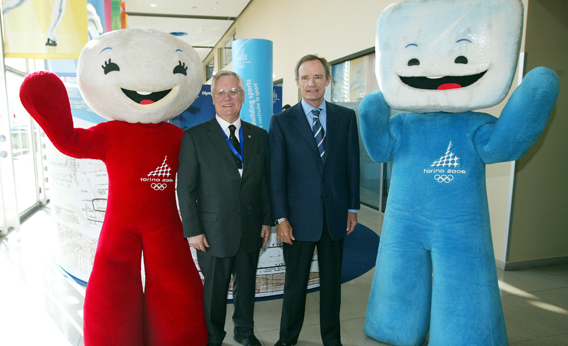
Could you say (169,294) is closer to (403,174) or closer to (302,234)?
(302,234)

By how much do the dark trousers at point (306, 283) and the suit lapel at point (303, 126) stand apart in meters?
0.44

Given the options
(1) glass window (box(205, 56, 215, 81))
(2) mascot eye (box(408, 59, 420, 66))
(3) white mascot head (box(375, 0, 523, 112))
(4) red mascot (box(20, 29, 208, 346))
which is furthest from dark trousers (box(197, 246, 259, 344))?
(1) glass window (box(205, 56, 215, 81))

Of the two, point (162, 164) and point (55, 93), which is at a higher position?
point (55, 93)

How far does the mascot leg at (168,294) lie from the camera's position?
1860 millimetres

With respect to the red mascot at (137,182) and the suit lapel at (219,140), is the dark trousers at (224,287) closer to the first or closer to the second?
the red mascot at (137,182)

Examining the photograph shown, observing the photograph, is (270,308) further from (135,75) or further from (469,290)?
(135,75)

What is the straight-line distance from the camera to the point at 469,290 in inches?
71.4

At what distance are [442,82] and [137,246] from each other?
1741 millimetres

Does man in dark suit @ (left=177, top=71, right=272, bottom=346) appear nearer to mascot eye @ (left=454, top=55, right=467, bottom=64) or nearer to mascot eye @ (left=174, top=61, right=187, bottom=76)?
mascot eye @ (left=174, top=61, right=187, bottom=76)

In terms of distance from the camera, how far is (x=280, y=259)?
2.80 metres

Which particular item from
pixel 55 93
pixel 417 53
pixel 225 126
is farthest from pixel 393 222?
pixel 55 93

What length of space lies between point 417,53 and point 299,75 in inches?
24.2

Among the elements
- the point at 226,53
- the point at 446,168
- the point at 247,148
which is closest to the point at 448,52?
the point at 446,168

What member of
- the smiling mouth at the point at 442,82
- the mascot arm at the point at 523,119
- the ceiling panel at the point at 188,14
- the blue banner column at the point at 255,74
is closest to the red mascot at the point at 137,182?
the smiling mouth at the point at 442,82
